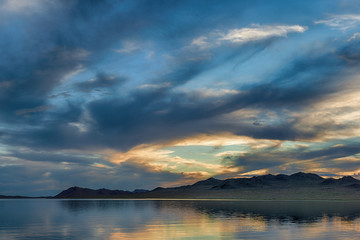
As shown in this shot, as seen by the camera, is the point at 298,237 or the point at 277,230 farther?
the point at 277,230

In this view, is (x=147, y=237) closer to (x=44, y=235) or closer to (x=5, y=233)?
(x=44, y=235)

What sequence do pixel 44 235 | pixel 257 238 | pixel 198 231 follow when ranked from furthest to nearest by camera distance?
1. pixel 198 231
2. pixel 44 235
3. pixel 257 238

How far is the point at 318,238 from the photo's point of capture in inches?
1391

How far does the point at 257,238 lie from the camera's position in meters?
35.0

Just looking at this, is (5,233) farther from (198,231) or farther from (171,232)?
(198,231)

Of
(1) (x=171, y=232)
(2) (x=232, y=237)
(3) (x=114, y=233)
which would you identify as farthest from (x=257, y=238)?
(3) (x=114, y=233)

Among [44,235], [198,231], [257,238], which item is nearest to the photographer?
[257,238]

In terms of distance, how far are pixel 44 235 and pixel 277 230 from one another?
Answer: 25.0m

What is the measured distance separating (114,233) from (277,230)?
58.9ft

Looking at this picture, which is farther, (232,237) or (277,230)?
(277,230)

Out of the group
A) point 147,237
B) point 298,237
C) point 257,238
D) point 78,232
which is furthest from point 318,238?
point 78,232

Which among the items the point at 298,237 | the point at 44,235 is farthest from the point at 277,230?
the point at 44,235

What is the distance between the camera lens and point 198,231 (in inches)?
1624

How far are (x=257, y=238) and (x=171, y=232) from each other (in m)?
9.69
